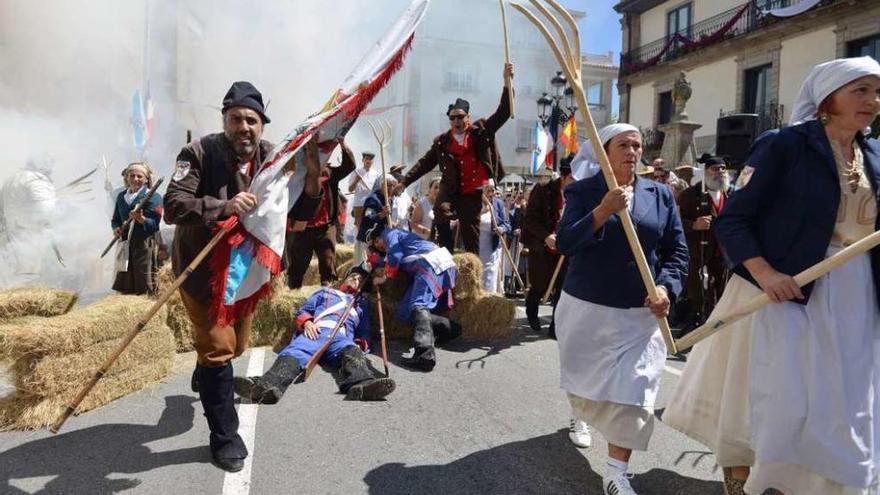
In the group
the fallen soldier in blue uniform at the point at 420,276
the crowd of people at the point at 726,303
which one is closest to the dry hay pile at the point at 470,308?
the fallen soldier in blue uniform at the point at 420,276

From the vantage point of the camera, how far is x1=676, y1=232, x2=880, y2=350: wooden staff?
2016mm

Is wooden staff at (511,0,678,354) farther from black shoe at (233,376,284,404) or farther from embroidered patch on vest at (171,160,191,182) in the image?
black shoe at (233,376,284,404)

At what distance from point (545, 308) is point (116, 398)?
18.2 feet

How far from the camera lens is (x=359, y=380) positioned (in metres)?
4.17

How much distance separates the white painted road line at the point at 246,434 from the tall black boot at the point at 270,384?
7cm

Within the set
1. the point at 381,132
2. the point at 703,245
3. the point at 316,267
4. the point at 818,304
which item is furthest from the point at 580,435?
the point at 316,267

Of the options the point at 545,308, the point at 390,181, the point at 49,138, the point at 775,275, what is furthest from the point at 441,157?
the point at 49,138

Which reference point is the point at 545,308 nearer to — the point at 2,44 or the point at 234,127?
the point at 234,127

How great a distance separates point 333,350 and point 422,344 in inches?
29.3

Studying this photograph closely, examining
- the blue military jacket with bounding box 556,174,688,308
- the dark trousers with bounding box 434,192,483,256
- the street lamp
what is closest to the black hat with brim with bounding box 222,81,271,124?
the blue military jacket with bounding box 556,174,688,308

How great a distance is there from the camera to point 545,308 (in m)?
8.12

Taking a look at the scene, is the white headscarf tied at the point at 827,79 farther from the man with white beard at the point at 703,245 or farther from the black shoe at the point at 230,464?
the man with white beard at the point at 703,245

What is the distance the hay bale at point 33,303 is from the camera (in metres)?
3.99

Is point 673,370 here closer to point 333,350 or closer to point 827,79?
point 333,350
